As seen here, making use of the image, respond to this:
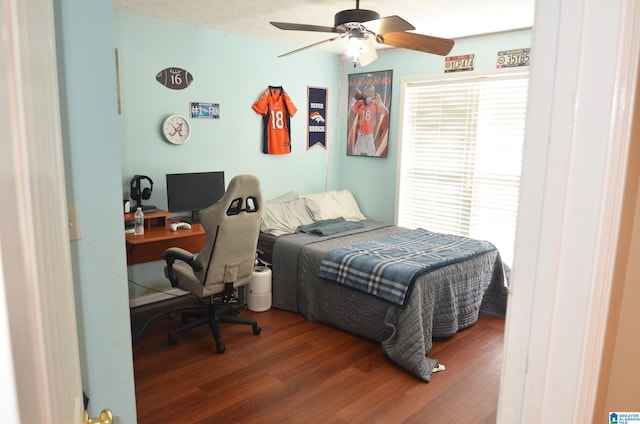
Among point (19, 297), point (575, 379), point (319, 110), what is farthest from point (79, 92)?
point (319, 110)

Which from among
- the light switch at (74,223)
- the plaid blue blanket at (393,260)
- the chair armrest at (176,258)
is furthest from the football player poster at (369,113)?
the light switch at (74,223)

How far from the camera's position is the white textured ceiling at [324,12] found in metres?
3.18

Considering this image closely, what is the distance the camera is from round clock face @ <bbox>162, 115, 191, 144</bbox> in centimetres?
386

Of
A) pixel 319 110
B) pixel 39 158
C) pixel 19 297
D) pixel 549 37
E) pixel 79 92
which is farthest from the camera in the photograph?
pixel 319 110

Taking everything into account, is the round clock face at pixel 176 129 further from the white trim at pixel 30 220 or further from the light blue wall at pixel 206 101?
the white trim at pixel 30 220

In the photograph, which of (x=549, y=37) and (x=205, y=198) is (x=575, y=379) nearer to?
(x=549, y=37)

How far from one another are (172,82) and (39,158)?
146 inches

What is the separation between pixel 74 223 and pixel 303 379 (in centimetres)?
187

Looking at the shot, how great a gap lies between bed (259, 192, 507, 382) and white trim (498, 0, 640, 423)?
89.3 inches

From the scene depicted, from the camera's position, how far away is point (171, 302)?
3990 millimetres

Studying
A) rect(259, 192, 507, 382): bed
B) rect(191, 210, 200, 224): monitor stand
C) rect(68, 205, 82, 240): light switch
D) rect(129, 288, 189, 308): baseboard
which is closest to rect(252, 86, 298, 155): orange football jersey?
rect(259, 192, 507, 382): bed

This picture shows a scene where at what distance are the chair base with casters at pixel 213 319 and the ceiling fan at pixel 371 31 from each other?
202cm

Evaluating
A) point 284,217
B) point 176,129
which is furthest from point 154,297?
point 176,129

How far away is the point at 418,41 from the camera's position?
116 inches
